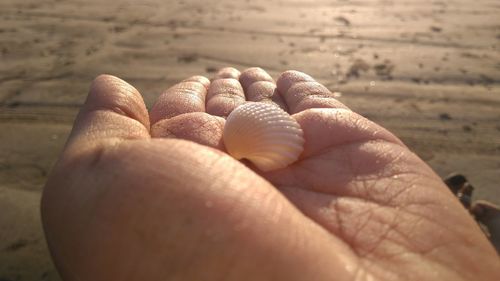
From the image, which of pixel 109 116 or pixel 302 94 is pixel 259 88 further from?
pixel 109 116

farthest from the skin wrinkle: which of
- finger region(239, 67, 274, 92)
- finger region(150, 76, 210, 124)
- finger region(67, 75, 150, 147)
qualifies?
finger region(239, 67, 274, 92)

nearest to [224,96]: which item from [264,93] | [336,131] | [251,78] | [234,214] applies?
[264,93]

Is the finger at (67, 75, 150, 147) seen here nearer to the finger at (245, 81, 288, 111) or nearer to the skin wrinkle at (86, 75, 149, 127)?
the skin wrinkle at (86, 75, 149, 127)

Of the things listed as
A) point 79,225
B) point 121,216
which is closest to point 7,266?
point 79,225

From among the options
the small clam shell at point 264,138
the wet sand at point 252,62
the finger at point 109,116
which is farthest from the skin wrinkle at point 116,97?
the wet sand at point 252,62

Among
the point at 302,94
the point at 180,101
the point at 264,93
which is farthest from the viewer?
the point at 264,93

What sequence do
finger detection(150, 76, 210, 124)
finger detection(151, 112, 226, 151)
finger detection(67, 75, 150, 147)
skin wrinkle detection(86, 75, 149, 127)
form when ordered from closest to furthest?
finger detection(67, 75, 150, 147), skin wrinkle detection(86, 75, 149, 127), finger detection(151, 112, 226, 151), finger detection(150, 76, 210, 124)
